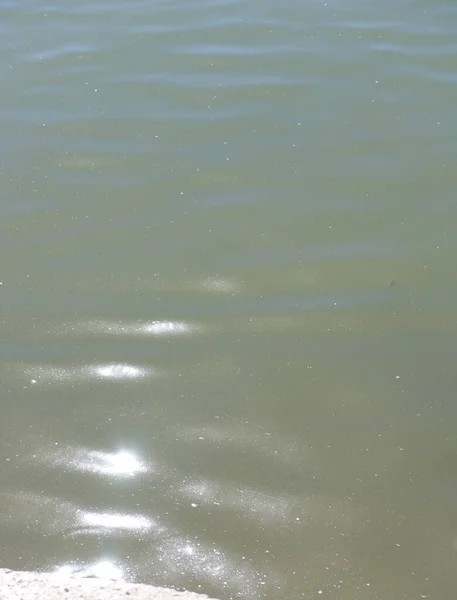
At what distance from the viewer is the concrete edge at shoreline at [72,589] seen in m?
2.71

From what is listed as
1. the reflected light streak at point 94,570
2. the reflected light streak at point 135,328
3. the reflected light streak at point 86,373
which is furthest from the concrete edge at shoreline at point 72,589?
the reflected light streak at point 135,328

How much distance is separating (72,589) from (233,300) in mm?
1543

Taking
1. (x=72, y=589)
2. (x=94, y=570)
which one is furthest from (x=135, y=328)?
(x=72, y=589)

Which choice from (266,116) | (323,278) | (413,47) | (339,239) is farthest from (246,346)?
(413,47)

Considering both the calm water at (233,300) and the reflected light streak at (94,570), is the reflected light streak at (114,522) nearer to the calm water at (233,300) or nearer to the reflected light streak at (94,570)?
the calm water at (233,300)

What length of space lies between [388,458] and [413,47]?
10.8 ft

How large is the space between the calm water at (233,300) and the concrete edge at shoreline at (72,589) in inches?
2.9

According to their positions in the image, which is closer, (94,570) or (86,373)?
(94,570)

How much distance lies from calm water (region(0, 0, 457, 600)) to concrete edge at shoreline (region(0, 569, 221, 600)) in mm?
73

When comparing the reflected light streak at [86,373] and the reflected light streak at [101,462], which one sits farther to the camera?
the reflected light streak at [86,373]

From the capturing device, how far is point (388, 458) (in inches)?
129

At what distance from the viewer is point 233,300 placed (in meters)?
3.97

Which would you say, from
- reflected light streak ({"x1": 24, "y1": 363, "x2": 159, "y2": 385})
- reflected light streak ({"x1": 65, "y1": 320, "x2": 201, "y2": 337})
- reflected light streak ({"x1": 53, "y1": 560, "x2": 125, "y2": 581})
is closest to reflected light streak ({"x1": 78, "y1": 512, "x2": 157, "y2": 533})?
reflected light streak ({"x1": 53, "y1": 560, "x2": 125, "y2": 581})

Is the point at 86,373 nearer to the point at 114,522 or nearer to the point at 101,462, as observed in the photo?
the point at 101,462
